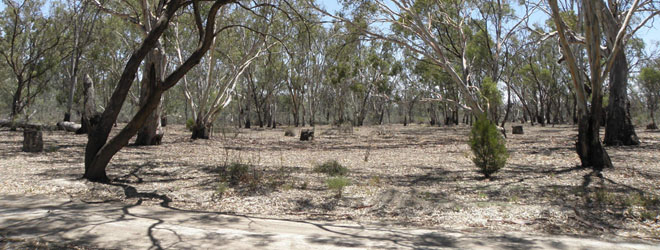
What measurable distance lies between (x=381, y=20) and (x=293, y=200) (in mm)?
10924

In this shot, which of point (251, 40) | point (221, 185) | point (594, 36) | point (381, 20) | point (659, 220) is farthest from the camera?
point (251, 40)

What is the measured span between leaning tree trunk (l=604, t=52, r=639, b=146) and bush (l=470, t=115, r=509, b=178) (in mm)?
5819

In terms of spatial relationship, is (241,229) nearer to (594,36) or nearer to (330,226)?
(330,226)

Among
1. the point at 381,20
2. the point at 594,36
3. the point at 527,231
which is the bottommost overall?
the point at 527,231

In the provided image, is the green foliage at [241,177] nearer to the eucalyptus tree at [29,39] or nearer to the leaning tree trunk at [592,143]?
the leaning tree trunk at [592,143]

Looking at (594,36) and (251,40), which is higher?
(251,40)

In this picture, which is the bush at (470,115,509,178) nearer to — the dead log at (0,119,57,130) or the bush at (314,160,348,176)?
the bush at (314,160,348,176)

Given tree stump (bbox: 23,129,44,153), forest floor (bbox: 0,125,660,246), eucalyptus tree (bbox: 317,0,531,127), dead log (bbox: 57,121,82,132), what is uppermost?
eucalyptus tree (bbox: 317,0,531,127)

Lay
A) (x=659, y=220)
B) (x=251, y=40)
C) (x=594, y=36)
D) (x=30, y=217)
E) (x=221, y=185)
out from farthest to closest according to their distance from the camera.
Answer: (x=251, y=40) < (x=594, y=36) < (x=221, y=185) < (x=659, y=220) < (x=30, y=217)

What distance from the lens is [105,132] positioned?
6.58m

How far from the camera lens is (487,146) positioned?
287 inches

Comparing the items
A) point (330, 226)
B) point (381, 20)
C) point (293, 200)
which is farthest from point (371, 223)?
point (381, 20)

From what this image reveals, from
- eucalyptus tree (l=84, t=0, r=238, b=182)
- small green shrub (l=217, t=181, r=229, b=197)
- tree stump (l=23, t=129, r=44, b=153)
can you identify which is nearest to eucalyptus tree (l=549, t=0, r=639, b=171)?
eucalyptus tree (l=84, t=0, r=238, b=182)

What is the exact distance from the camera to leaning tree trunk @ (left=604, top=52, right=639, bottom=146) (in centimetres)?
1099
